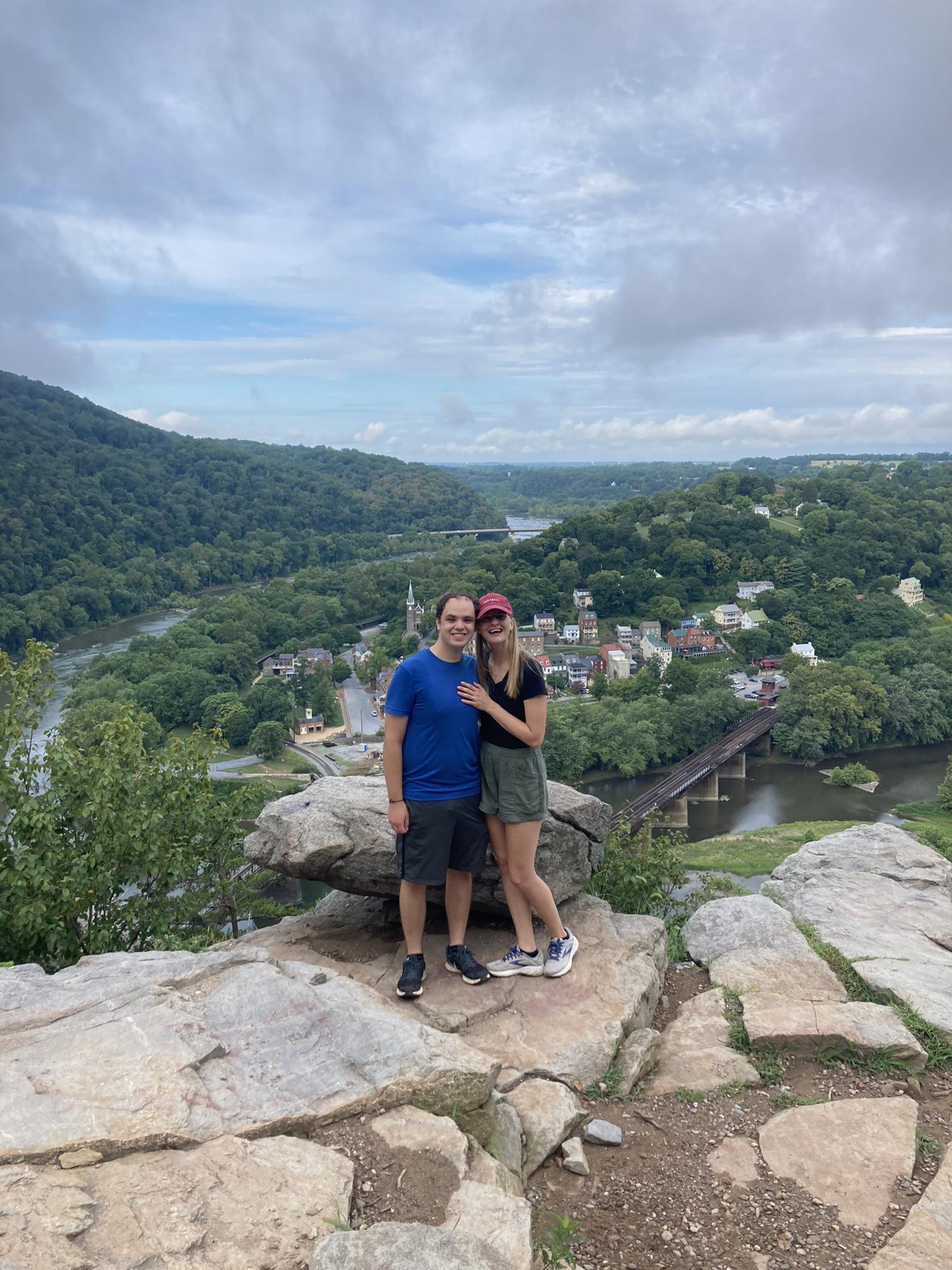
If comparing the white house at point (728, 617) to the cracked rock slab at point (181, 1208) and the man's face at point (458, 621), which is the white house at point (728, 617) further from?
the cracked rock slab at point (181, 1208)

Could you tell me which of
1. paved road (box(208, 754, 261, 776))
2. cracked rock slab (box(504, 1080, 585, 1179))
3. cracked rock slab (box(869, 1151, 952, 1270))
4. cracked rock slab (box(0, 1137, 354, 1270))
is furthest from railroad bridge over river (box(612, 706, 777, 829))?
cracked rock slab (box(0, 1137, 354, 1270))

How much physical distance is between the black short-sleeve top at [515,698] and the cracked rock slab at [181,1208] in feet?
6.81

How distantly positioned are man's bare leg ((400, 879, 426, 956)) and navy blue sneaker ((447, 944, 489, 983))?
202 millimetres

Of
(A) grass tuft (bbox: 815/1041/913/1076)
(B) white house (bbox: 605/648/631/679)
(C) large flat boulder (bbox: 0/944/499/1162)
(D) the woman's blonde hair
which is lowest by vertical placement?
(B) white house (bbox: 605/648/631/679)

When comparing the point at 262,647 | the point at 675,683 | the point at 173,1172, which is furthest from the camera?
the point at 262,647

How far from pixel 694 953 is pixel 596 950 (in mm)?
1120

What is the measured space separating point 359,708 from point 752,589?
1439 inches

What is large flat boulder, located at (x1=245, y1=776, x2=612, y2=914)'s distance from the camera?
539 centimetres

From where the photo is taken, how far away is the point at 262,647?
6362cm

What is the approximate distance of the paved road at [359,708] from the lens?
46866 mm

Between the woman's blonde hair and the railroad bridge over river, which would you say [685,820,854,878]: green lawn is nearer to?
the railroad bridge over river

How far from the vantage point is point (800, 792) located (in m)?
36.1

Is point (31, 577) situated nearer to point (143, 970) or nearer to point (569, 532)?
point (569, 532)

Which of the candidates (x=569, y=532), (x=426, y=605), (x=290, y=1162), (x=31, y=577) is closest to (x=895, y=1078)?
(x=290, y=1162)
